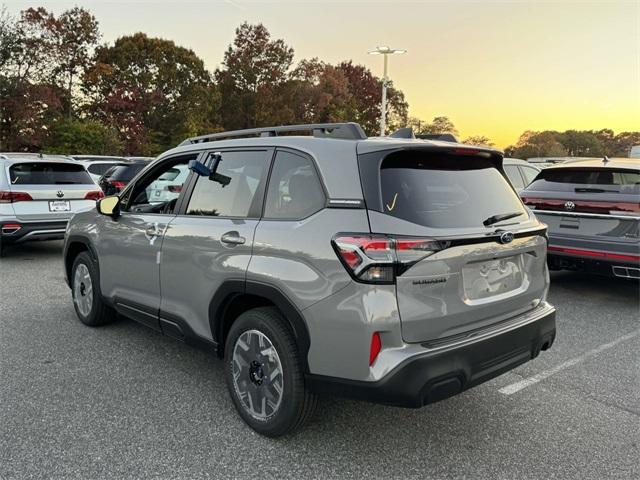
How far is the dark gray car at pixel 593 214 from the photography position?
5.62m

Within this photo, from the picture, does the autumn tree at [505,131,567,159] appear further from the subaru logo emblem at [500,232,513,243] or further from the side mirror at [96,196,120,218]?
the subaru logo emblem at [500,232,513,243]

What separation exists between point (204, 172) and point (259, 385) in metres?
Result: 1.49

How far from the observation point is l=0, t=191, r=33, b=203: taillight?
802 cm

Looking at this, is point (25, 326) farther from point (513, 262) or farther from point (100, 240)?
point (513, 262)

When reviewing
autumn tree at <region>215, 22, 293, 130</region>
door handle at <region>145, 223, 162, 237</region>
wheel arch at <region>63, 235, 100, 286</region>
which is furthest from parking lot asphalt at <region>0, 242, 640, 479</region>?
autumn tree at <region>215, 22, 293, 130</region>

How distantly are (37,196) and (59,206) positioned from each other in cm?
35

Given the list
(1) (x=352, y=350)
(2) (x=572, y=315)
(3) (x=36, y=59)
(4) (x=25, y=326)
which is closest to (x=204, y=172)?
(1) (x=352, y=350)

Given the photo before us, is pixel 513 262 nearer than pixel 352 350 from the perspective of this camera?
No

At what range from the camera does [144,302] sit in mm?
4020

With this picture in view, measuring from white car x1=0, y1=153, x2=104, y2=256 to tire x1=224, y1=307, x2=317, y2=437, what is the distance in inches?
233

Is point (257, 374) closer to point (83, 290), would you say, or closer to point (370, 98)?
point (83, 290)

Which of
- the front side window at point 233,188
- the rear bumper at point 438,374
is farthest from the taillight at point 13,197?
the rear bumper at point 438,374

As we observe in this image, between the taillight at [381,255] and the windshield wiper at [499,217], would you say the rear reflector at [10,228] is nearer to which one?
the taillight at [381,255]

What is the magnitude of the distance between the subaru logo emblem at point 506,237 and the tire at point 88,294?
11.7ft
